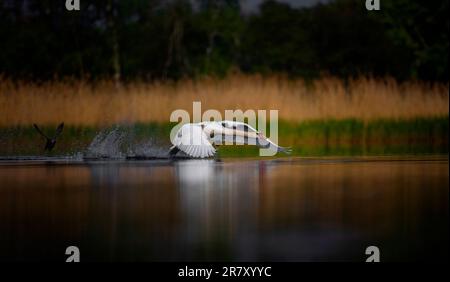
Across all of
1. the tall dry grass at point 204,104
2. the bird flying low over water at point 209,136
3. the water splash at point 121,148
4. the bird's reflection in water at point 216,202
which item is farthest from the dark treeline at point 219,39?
the bird's reflection in water at point 216,202

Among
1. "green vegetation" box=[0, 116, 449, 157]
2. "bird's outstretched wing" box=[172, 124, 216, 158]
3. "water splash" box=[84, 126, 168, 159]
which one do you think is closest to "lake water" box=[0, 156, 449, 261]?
"bird's outstretched wing" box=[172, 124, 216, 158]

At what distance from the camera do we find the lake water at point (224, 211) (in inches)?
231

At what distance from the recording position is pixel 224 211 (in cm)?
740

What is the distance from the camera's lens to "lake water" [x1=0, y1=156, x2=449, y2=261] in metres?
5.87

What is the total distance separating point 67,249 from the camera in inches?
232

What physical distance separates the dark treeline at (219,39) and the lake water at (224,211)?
38.7 ft

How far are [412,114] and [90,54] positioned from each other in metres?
10.5

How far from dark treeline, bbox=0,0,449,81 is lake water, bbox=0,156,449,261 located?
11789 mm

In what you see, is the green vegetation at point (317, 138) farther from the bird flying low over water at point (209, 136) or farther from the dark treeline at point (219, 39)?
the dark treeline at point (219, 39)

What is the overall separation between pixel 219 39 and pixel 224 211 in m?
21.9

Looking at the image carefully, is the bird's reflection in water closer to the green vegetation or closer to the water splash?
the water splash

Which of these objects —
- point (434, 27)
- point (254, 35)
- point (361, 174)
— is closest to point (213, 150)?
point (361, 174)
